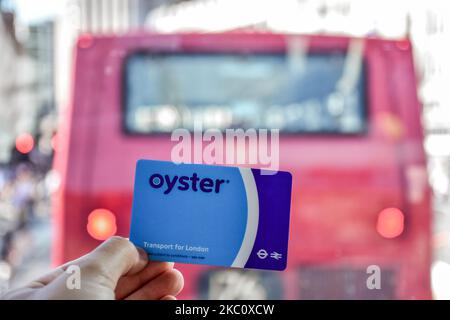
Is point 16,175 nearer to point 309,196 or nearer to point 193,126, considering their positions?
point 193,126

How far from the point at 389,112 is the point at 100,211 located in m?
1.29

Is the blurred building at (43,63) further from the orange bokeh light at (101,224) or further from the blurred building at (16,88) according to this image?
the orange bokeh light at (101,224)

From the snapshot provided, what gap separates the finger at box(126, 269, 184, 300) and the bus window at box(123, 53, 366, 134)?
1980mm

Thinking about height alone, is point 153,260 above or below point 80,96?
below

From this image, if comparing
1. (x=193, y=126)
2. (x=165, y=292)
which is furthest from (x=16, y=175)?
(x=165, y=292)

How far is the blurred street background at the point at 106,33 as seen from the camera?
3.47m

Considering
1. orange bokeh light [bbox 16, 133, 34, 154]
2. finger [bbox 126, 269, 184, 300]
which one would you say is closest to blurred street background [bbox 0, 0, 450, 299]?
orange bokeh light [bbox 16, 133, 34, 154]

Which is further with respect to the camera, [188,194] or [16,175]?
[16,175]

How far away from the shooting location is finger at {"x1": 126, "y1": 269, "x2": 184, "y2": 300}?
1093mm

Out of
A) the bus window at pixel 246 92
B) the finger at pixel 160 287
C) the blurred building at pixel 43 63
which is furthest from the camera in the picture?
the blurred building at pixel 43 63

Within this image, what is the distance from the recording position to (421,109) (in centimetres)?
326

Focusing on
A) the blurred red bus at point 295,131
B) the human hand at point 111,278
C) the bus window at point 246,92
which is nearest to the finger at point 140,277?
the human hand at point 111,278

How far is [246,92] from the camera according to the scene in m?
3.22

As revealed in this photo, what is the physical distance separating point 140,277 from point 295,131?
214 cm
